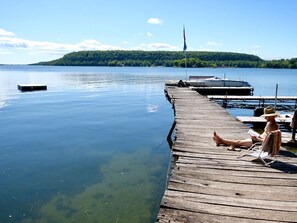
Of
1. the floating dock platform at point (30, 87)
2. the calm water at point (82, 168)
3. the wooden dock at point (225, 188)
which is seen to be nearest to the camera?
the wooden dock at point (225, 188)

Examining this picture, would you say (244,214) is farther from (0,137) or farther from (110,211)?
(0,137)

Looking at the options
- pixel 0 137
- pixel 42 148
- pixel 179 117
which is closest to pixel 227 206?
pixel 179 117

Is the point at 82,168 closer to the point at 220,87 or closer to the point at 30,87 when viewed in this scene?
the point at 220,87

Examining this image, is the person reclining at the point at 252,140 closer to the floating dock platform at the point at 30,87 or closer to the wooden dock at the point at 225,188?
the wooden dock at the point at 225,188

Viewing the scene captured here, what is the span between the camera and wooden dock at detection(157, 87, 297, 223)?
5125mm

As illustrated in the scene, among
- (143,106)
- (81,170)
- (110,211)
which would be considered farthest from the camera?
(143,106)

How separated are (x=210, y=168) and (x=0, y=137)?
12.9 meters

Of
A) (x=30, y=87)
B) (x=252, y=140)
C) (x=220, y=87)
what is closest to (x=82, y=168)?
(x=252, y=140)

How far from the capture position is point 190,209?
528 cm

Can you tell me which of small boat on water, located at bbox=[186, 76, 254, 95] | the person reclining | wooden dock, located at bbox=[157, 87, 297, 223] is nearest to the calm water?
wooden dock, located at bbox=[157, 87, 297, 223]

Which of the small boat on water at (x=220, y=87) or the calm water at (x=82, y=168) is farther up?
the small boat on water at (x=220, y=87)

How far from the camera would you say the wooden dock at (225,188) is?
512cm

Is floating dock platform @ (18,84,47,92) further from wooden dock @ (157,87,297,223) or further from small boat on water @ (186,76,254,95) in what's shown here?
wooden dock @ (157,87,297,223)

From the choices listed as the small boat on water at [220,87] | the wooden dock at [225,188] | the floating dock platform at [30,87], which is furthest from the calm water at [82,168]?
the floating dock platform at [30,87]
